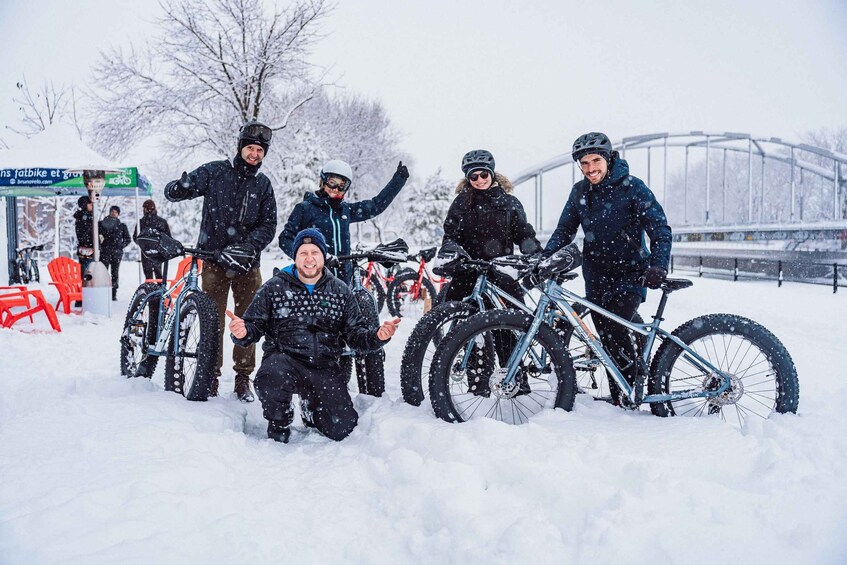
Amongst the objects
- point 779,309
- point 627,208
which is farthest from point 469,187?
point 779,309

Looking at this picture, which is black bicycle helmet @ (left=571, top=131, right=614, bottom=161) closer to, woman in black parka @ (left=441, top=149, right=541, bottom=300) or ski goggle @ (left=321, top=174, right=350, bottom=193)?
woman in black parka @ (left=441, top=149, right=541, bottom=300)

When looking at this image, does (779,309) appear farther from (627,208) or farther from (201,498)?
(201,498)

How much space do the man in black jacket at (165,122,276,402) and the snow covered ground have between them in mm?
946

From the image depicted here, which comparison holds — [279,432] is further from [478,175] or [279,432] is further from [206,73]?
[206,73]

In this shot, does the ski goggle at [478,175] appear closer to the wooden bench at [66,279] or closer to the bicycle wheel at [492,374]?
the bicycle wheel at [492,374]

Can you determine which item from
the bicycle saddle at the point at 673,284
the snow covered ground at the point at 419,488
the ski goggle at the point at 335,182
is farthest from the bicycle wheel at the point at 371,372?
the bicycle saddle at the point at 673,284

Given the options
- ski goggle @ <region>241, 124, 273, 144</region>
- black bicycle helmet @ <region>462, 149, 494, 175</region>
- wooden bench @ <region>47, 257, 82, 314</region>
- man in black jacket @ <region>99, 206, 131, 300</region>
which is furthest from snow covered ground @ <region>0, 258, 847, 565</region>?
man in black jacket @ <region>99, 206, 131, 300</region>

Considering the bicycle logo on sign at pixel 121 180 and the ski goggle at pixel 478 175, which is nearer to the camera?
the ski goggle at pixel 478 175

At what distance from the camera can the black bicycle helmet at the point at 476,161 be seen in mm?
3750

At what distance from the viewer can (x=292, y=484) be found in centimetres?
250

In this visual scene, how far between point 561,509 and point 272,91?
1992 cm

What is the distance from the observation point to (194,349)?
12.2 ft

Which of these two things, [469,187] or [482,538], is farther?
[469,187]

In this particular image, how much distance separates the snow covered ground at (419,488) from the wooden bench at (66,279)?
5931mm
